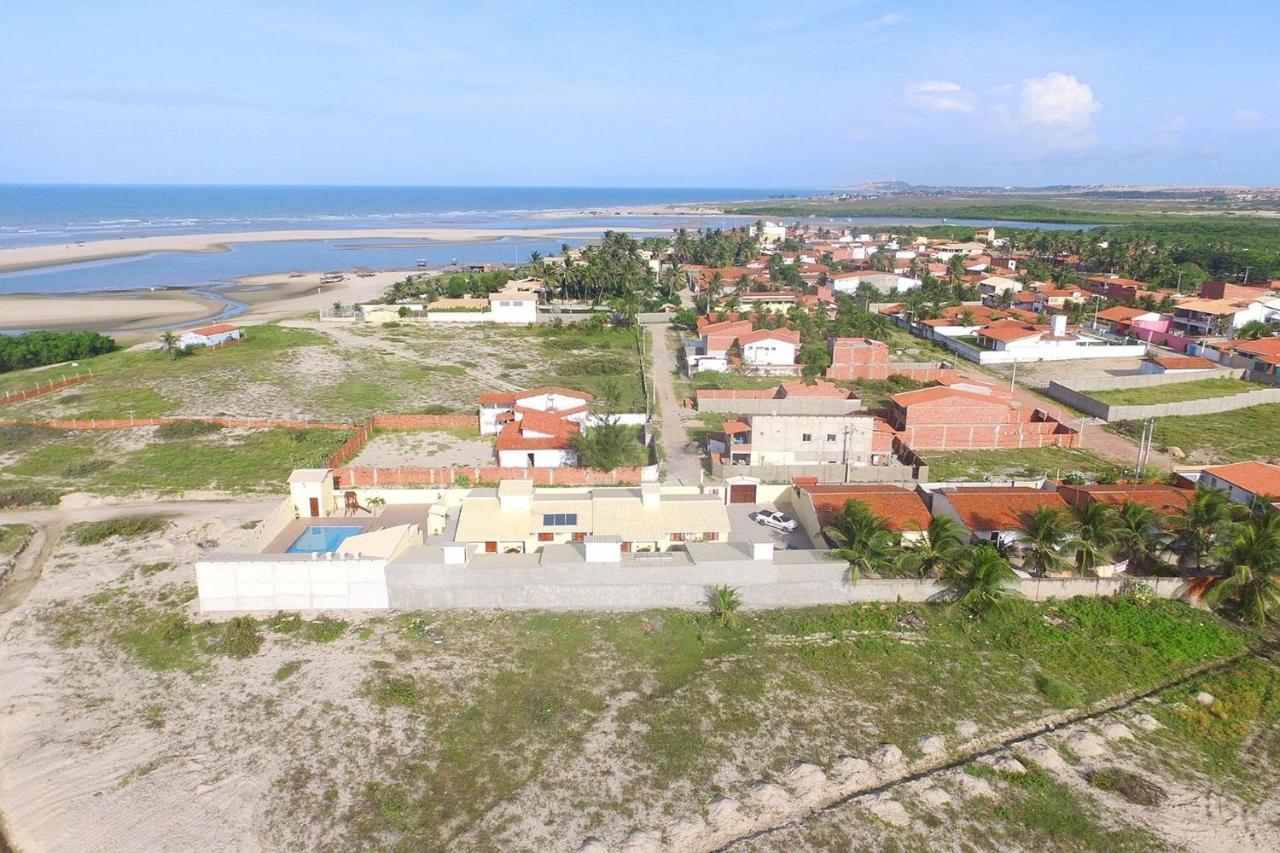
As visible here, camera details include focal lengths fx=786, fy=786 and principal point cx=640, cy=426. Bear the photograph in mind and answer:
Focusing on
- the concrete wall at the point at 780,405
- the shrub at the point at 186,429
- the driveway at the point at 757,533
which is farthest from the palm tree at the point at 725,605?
the shrub at the point at 186,429

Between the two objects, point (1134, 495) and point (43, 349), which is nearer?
point (1134, 495)

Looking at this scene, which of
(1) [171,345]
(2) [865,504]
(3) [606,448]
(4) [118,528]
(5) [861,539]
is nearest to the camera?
(5) [861,539]

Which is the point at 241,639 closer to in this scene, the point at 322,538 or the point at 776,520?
the point at 322,538

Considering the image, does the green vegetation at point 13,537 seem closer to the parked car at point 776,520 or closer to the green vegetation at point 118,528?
the green vegetation at point 118,528

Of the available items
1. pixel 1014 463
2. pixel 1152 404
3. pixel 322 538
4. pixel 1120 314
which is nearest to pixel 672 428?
pixel 1014 463

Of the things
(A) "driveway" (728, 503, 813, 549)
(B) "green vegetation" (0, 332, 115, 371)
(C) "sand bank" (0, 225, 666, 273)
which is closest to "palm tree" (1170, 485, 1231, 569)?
(A) "driveway" (728, 503, 813, 549)

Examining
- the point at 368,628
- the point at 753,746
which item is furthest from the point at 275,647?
→ the point at 753,746
